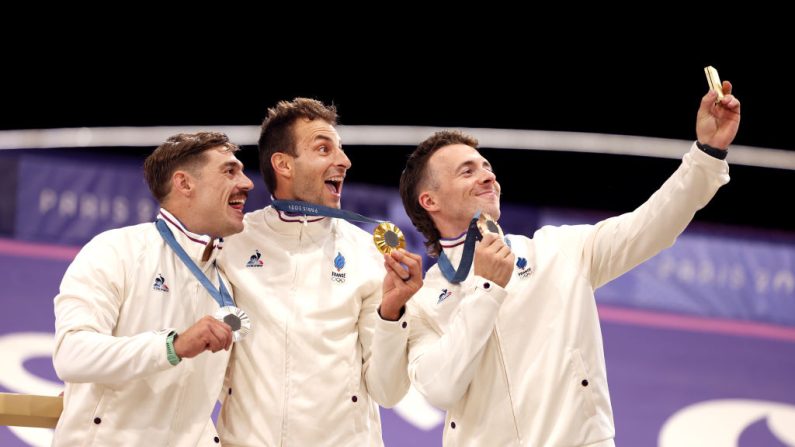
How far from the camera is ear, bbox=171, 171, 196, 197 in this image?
383 centimetres

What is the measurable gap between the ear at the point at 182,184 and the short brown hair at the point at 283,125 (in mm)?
418

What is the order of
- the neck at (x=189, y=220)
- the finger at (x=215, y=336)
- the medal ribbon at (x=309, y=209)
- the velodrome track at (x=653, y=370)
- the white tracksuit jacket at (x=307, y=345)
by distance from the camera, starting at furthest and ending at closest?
the velodrome track at (x=653, y=370)
the medal ribbon at (x=309, y=209)
the neck at (x=189, y=220)
the white tracksuit jacket at (x=307, y=345)
the finger at (x=215, y=336)

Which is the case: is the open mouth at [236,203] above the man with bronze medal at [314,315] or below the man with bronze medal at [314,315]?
above

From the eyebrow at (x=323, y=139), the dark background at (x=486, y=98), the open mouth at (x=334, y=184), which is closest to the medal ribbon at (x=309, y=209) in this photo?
the open mouth at (x=334, y=184)

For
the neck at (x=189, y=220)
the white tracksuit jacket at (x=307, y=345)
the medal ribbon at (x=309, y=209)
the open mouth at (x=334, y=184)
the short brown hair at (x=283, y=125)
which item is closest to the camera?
the white tracksuit jacket at (x=307, y=345)

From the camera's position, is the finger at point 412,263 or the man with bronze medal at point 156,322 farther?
the finger at point 412,263

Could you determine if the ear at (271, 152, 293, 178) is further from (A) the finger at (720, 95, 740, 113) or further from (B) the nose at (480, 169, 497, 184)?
(A) the finger at (720, 95, 740, 113)

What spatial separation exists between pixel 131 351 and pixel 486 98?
7777mm

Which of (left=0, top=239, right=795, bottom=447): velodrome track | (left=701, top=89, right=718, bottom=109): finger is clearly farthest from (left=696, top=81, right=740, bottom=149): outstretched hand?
(left=0, top=239, right=795, bottom=447): velodrome track

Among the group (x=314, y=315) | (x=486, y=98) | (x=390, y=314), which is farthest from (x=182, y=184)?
(x=486, y=98)

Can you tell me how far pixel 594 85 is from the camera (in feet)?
34.3

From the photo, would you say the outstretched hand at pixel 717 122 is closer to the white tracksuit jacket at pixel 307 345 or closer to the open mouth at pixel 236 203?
the white tracksuit jacket at pixel 307 345

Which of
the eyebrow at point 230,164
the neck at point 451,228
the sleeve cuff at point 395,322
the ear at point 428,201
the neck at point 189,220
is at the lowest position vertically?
the sleeve cuff at point 395,322

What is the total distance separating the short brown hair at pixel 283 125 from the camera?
416 cm
